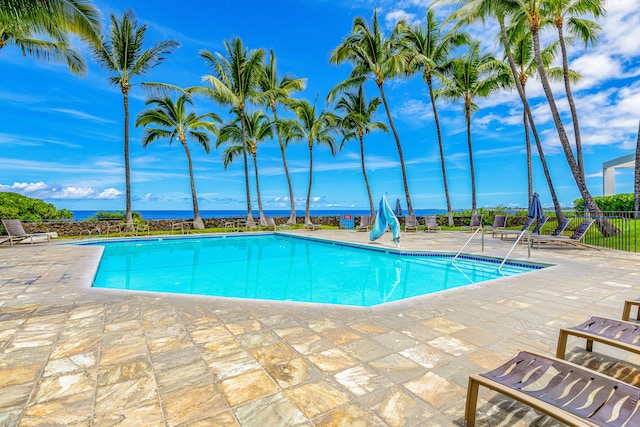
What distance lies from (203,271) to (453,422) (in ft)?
24.4

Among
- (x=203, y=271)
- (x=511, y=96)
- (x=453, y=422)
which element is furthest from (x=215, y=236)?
(x=511, y=96)

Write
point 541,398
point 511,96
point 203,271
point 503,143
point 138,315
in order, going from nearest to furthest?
1. point 541,398
2. point 138,315
3. point 203,271
4. point 511,96
5. point 503,143

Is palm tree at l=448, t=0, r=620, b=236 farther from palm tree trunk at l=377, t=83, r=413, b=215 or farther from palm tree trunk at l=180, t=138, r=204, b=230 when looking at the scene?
palm tree trunk at l=180, t=138, r=204, b=230

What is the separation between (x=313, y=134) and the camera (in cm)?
1884

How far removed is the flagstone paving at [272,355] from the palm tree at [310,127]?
1526 centimetres

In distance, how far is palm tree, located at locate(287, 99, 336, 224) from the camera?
18.5 m

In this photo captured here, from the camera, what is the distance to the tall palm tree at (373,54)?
50.8 feet

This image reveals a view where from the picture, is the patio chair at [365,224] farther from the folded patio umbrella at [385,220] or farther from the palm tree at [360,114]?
the folded patio umbrella at [385,220]

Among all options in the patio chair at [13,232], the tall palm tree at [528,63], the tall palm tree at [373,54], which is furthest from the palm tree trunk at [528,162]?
the patio chair at [13,232]

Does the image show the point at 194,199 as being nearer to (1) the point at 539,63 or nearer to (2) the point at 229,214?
(2) the point at 229,214

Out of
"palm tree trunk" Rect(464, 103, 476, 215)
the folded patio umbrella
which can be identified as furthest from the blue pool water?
"palm tree trunk" Rect(464, 103, 476, 215)

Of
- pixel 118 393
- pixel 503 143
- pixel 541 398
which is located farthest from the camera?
pixel 503 143

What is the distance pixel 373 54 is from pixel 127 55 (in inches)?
456

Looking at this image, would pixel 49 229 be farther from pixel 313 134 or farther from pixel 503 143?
pixel 503 143
